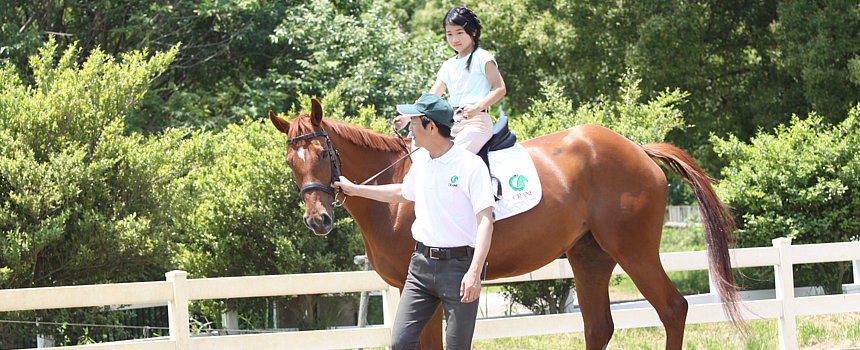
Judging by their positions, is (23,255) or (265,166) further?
(265,166)

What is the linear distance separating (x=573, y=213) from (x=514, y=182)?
55 centimetres

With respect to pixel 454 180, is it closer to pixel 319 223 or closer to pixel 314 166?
pixel 319 223

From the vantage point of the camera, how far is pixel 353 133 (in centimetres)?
445

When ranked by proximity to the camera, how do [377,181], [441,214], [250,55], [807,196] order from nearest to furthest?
[441,214], [377,181], [807,196], [250,55]

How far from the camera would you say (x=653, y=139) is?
30.1ft

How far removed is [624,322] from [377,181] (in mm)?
2872

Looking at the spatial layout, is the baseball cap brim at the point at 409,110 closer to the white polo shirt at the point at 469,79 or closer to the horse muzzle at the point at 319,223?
the horse muzzle at the point at 319,223

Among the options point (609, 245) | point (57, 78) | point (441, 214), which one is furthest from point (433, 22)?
point (441, 214)

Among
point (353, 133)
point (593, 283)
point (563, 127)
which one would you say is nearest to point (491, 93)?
point (353, 133)

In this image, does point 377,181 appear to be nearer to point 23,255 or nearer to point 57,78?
point 23,255

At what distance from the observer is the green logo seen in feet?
14.5

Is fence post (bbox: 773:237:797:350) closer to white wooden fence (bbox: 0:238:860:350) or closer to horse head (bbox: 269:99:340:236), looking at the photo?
white wooden fence (bbox: 0:238:860:350)

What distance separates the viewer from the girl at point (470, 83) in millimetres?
4410

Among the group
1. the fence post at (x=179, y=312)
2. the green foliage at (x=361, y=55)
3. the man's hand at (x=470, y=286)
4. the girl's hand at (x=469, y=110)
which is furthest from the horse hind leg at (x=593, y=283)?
the green foliage at (x=361, y=55)
